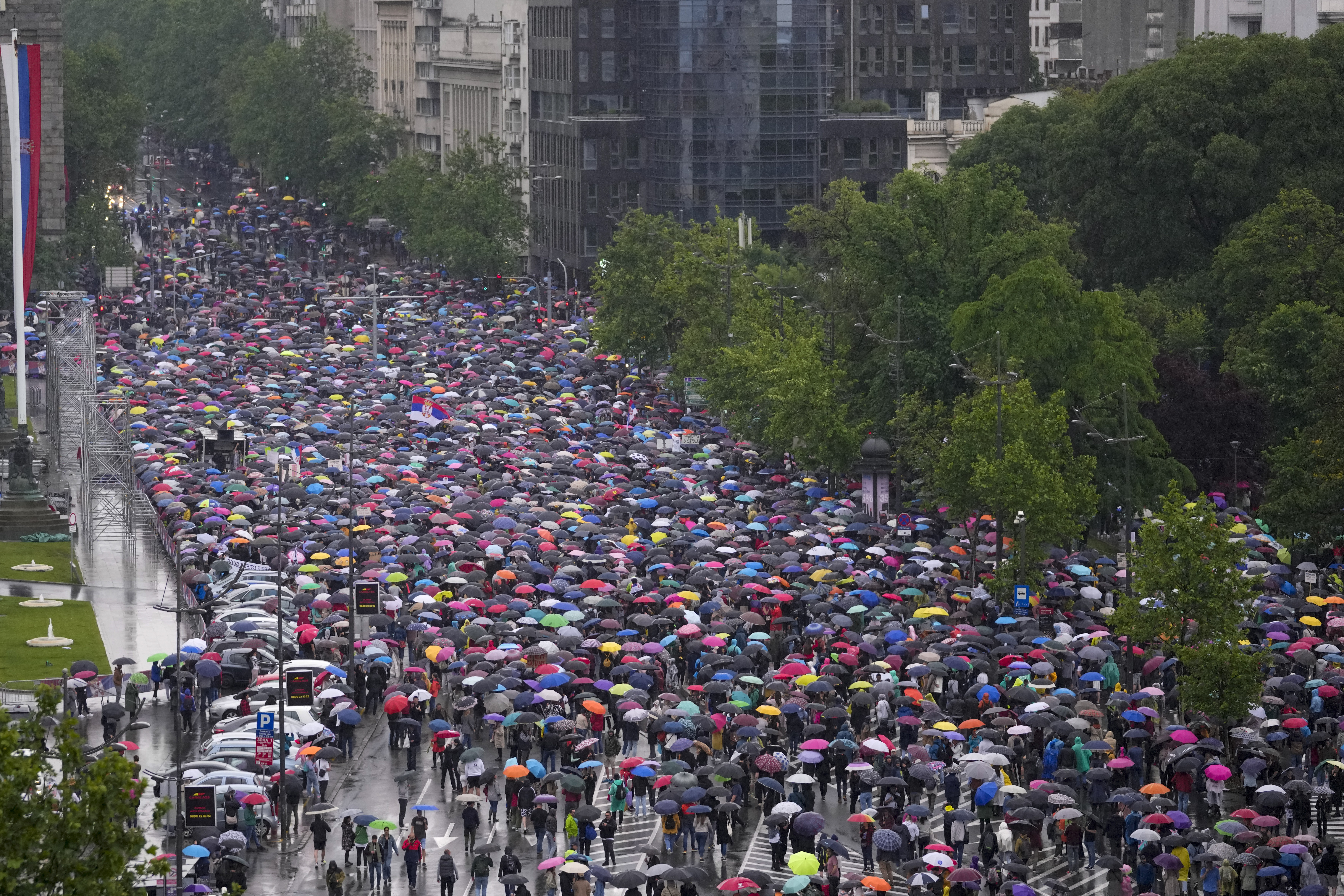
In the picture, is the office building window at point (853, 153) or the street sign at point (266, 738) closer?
the street sign at point (266, 738)

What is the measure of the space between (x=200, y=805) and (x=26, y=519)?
38.4 meters

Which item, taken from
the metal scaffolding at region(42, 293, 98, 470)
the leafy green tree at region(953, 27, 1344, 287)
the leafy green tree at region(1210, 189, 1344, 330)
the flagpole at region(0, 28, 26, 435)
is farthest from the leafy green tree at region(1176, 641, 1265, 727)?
the flagpole at region(0, 28, 26, 435)

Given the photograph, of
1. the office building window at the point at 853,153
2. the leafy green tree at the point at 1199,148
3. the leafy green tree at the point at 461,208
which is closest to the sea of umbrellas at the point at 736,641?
the leafy green tree at the point at 1199,148

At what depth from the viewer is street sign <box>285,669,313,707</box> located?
49.3 m

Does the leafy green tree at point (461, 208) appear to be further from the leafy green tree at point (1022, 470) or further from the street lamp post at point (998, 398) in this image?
the leafy green tree at point (1022, 470)

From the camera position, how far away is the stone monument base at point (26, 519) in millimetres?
78500

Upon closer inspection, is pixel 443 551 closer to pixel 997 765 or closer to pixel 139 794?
pixel 997 765

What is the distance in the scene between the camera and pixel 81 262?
443ft

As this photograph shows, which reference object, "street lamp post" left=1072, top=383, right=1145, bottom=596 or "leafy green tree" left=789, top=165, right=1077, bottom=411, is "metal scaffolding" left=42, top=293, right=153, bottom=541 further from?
"street lamp post" left=1072, top=383, right=1145, bottom=596

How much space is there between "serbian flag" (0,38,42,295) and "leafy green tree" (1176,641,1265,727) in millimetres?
51204

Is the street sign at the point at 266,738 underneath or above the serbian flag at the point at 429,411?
underneath

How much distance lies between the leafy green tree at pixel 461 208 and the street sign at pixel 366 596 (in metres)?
76.2

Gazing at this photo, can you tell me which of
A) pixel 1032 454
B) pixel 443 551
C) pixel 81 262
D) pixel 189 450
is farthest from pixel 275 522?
pixel 81 262

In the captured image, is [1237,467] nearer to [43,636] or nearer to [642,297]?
[642,297]
